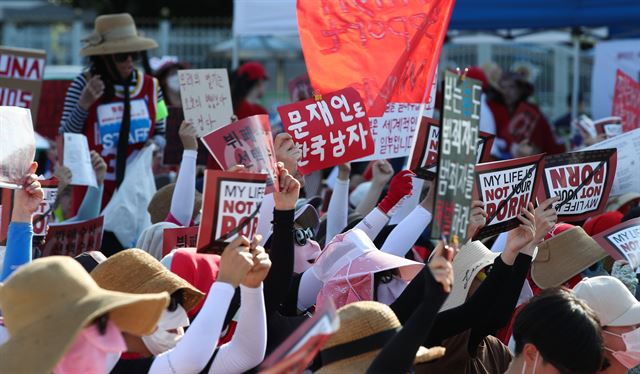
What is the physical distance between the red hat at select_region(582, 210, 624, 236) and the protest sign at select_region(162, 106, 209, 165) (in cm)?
256

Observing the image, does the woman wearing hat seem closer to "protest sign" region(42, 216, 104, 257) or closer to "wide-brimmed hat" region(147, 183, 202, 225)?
"wide-brimmed hat" region(147, 183, 202, 225)

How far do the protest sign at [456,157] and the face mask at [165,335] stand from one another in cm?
89

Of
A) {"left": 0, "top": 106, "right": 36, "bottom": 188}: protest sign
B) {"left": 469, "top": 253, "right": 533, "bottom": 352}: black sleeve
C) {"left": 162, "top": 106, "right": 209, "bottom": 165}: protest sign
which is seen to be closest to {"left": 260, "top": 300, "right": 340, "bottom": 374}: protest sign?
{"left": 469, "top": 253, "right": 533, "bottom": 352}: black sleeve

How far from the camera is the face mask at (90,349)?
2.92 metres

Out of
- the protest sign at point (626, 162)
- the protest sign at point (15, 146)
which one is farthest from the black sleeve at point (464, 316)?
the protest sign at point (626, 162)

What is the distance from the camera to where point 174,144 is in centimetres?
730

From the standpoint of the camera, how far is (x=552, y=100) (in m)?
18.1

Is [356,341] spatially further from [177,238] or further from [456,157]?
[177,238]

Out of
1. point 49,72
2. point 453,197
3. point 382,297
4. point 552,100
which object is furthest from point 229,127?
point 552,100

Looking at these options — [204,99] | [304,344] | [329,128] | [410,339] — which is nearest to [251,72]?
[204,99]

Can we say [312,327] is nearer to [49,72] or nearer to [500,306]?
[500,306]

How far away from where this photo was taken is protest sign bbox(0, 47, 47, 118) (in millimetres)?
6961

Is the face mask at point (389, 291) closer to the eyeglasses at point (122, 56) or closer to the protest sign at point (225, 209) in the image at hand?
the protest sign at point (225, 209)

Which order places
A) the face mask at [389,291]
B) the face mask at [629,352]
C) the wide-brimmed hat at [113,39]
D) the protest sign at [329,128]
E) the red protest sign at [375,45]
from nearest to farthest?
the face mask at [629,352] → the face mask at [389,291] → the protest sign at [329,128] → the red protest sign at [375,45] → the wide-brimmed hat at [113,39]
